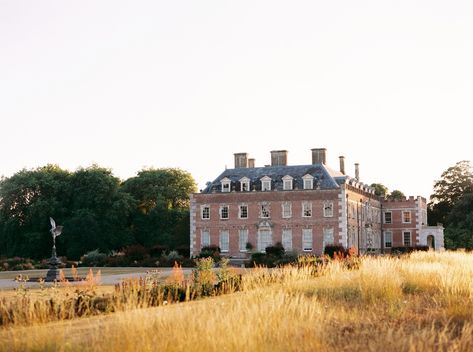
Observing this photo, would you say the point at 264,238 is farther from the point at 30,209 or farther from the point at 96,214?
the point at 30,209

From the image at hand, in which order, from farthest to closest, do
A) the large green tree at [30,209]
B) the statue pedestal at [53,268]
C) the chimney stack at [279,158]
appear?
the large green tree at [30,209] < the chimney stack at [279,158] < the statue pedestal at [53,268]

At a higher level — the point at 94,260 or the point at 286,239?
the point at 286,239

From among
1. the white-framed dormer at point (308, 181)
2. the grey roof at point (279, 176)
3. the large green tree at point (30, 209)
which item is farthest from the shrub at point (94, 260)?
the white-framed dormer at point (308, 181)

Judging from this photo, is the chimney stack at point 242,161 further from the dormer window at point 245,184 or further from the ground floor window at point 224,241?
the ground floor window at point 224,241

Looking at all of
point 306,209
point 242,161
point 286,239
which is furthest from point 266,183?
point 286,239

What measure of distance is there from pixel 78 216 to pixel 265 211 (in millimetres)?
16911

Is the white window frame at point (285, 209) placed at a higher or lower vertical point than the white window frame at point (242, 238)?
higher

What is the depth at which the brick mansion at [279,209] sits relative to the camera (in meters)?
50.3

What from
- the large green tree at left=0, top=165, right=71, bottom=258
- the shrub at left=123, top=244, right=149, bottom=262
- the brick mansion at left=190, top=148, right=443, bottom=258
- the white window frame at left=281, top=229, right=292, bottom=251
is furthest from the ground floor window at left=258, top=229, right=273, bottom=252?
the large green tree at left=0, top=165, right=71, bottom=258

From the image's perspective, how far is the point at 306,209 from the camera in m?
50.9

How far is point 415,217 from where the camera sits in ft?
202

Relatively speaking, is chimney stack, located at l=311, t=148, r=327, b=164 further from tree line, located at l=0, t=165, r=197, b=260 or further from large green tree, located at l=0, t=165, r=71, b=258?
large green tree, located at l=0, t=165, r=71, b=258

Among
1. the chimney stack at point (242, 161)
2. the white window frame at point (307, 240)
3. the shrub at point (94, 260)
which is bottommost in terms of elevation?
the shrub at point (94, 260)

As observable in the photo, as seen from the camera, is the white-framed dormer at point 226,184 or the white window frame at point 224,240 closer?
the white window frame at point 224,240
